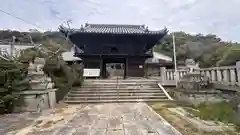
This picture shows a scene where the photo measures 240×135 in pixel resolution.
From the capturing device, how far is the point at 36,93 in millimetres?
6754

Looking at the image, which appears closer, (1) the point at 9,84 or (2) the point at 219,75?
(1) the point at 9,84

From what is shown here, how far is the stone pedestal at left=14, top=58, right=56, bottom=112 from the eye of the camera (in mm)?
6570

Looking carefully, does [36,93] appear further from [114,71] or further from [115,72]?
[114,71]

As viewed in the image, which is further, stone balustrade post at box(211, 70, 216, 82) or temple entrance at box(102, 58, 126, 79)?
temple entrance at box(102, 58, 126, 79)

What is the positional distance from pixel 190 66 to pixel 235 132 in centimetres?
545

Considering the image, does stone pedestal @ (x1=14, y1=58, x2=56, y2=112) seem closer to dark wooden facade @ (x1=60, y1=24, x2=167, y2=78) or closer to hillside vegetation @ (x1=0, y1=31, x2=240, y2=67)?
dark wooden facade @ (x1=60, y1=24, x2=167, y2=78)

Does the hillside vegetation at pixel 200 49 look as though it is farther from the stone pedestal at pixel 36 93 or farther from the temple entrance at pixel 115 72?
the stone pedestal at pixel 36 93

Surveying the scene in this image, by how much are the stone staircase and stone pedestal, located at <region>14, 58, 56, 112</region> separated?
5.72 ft

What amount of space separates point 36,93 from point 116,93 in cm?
415

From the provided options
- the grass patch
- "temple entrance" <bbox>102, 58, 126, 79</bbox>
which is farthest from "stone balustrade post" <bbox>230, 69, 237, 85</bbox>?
"temple entrance" <bbox>102, 58, 126, 79</bbox>

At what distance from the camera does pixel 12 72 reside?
6551 mm

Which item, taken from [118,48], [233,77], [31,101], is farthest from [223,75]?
[118,48]

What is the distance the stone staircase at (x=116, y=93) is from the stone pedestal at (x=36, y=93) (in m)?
1.74

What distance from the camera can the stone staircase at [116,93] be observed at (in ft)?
29.7
